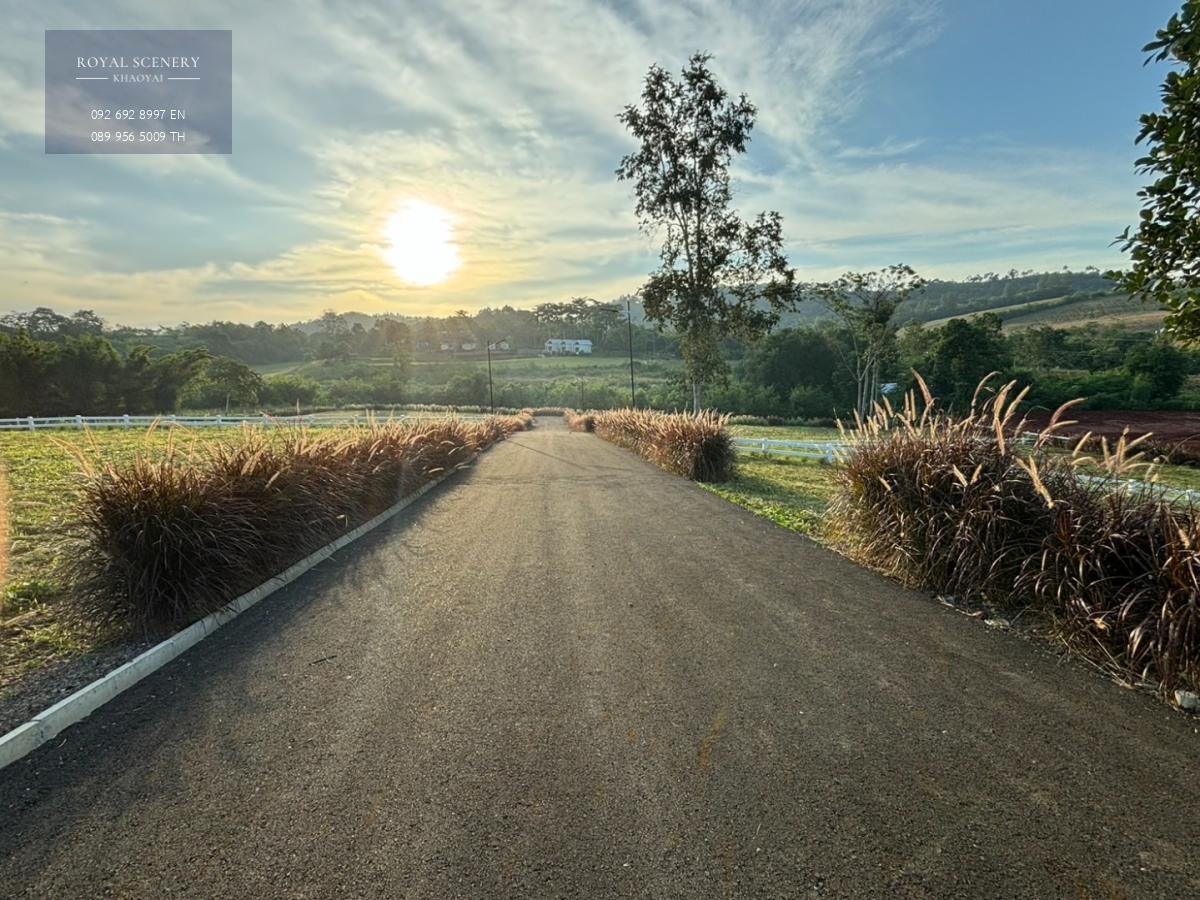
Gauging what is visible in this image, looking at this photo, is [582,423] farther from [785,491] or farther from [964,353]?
[964,353]

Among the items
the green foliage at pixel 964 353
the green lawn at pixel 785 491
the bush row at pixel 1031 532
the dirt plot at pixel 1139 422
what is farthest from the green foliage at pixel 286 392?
the bush row at pixel 1031 532

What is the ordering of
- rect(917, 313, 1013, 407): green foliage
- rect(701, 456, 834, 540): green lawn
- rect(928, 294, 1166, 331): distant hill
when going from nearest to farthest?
1. rect(701, 456, 834, 540): green lawn
2. rect(917, 313, 1013, 407): green foliage
3. rect(928, 294, 1166, 331): distant hill

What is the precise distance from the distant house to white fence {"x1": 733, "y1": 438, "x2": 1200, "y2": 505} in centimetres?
10439

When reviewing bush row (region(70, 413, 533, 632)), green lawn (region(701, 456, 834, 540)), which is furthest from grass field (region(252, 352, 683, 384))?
bush row (region(70, 413, 533, 632))

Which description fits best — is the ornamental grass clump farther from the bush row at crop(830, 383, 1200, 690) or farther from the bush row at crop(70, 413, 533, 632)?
the bush row at crop(70, 413, 533, 632)

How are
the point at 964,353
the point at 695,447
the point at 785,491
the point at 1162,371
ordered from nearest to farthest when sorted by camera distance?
the point at 785,491 < the point at 695,447 < the point at 1162,371 < the point at 964,353

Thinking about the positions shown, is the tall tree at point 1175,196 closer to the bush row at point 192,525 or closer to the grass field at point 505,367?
A: the bush row at point 192,525

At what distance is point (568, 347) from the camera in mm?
124188

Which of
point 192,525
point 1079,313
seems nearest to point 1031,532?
point 192,525

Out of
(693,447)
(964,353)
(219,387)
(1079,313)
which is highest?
(1079,313)

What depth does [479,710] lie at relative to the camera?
2963 millimetres

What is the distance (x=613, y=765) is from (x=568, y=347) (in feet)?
408

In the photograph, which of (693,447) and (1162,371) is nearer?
(693,447)

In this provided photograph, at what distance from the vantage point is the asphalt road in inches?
76.4
